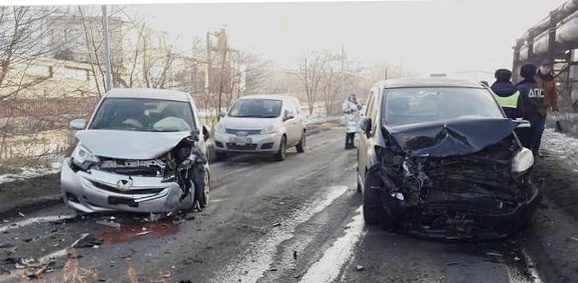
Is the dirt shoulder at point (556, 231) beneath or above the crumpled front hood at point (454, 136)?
beneath

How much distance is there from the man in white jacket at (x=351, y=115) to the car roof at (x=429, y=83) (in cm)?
594

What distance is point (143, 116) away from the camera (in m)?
6.32

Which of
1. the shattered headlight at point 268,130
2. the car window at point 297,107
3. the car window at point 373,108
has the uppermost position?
the car window at point 373,108

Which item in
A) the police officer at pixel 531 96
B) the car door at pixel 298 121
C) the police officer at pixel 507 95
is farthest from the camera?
the car door at pixel 298 121

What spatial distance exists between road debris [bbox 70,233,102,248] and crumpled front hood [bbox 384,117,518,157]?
2841 millimetres

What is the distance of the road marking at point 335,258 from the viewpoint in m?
3.73

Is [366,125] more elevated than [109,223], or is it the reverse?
[366,125]

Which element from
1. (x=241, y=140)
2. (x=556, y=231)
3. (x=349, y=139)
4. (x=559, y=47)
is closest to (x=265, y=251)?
(x=556, y=231)

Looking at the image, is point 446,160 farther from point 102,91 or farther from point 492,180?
point 102,91

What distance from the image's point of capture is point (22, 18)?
30.1 ft

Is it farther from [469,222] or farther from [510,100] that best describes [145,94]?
[510,100]

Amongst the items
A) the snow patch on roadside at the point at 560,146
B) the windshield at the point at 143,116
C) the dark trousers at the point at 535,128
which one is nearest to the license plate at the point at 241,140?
the windshield at the point at 143,116

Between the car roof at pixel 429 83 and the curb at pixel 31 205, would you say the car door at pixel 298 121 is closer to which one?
the car roof at pixel 429 83

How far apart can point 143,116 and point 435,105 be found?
11.5ft
